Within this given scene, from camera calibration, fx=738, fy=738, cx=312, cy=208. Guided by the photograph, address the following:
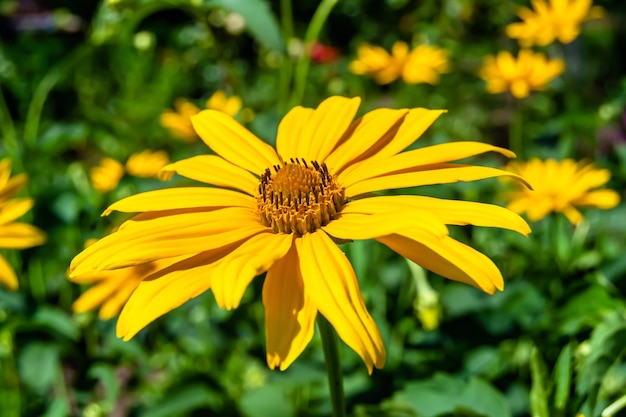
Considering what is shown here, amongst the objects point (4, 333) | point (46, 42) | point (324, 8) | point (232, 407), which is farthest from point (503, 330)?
point (46, 42)

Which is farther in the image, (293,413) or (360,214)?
(293,413)

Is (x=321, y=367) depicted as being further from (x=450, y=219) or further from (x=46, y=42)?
(x=46, y=42)

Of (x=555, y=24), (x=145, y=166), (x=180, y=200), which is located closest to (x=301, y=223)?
(x=180, y=200)

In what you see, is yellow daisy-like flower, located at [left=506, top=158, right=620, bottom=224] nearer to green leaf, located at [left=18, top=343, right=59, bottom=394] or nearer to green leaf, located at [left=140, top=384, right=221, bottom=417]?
green leaf, located at [left=140, top=384, right=221, bottom=417]

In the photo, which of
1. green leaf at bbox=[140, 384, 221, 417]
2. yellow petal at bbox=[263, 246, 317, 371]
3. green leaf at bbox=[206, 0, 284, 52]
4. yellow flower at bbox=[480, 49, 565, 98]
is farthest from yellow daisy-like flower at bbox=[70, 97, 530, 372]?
yellow flower at bbox=[480, 49, 565, 98]

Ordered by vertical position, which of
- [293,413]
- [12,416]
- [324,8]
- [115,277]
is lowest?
[12,416]

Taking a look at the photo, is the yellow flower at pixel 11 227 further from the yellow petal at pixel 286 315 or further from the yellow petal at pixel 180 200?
the yellow petal at pixel 286 315

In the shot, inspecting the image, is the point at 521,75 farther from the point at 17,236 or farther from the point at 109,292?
the point at 17,236
